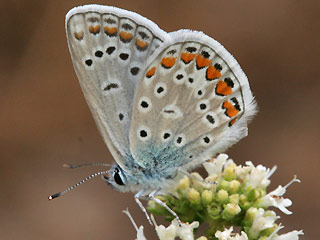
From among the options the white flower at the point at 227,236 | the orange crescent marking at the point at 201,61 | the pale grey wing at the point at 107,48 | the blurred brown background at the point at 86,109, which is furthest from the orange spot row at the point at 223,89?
the blurred brown background at the point at 86,109

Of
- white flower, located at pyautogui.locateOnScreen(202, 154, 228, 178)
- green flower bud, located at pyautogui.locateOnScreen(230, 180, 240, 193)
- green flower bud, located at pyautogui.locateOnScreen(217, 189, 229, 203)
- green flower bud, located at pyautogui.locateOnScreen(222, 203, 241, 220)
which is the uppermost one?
white flower, located at pyautogui.locateOnScreen(202, 154, 228, 178)

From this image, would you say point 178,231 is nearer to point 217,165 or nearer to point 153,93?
point 217,165

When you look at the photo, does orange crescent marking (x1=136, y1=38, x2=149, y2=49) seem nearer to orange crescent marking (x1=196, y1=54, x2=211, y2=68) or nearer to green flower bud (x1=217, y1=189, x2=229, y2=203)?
orange crescent marking (x1=196, y1=54, x2=211, y2=68)

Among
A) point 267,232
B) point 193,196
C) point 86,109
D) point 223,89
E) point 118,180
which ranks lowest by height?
point 267,232

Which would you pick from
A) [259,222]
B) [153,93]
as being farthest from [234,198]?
[153,93]

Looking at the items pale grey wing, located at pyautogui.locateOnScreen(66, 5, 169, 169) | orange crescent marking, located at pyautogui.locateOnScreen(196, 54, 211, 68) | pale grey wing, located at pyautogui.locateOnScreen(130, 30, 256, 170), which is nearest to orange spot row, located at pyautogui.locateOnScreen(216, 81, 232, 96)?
pale grey wing, located at pyautogui.locateOnScreen(130, 30, 256, 170)

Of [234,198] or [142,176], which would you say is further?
[142,176]

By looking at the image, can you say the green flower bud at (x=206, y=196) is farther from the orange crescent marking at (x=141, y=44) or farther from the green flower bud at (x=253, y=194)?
the orange crescent marking at (x=141, y=44)
